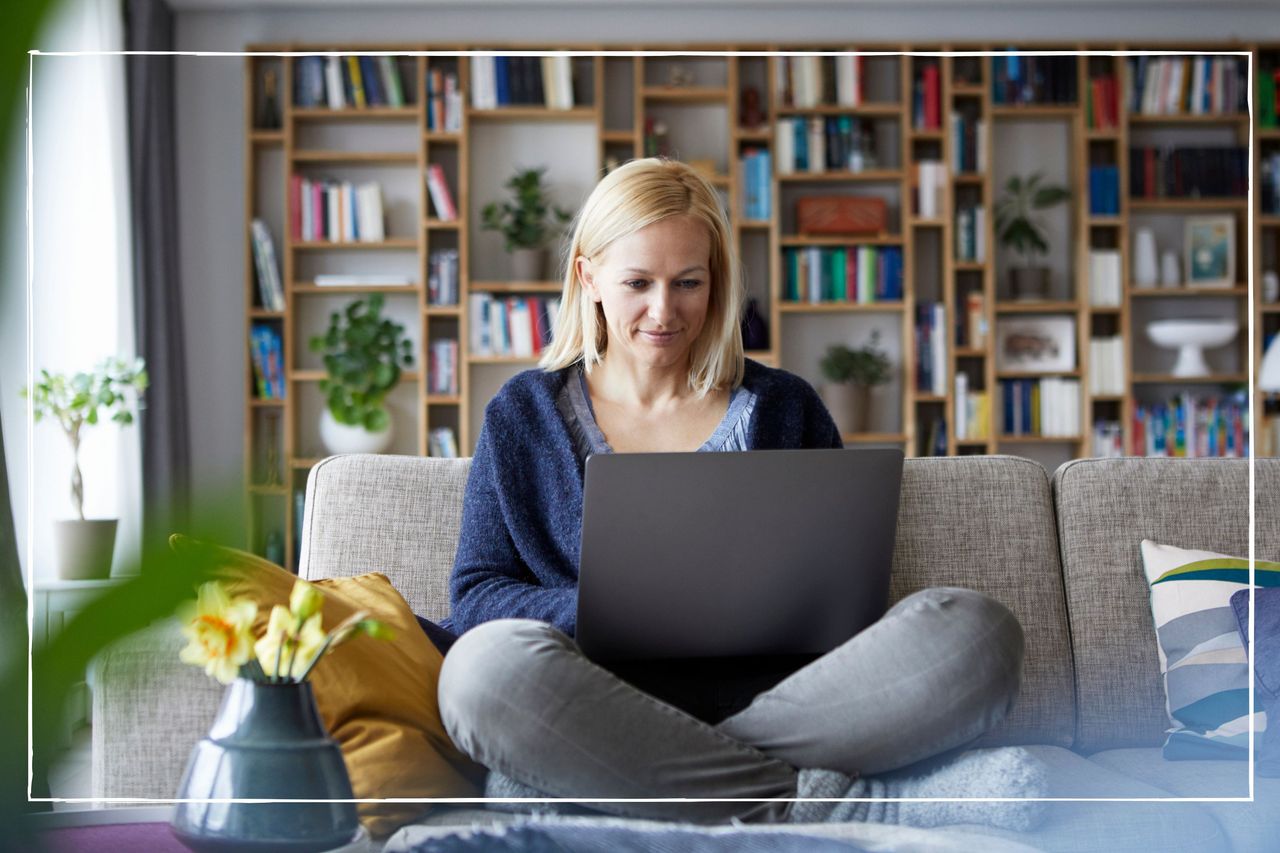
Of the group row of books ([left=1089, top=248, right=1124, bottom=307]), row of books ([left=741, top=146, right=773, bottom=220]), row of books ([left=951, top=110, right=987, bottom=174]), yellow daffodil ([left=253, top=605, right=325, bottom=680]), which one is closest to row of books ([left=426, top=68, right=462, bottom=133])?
row of books ([left=741, top=146, right=773, bottom=220])

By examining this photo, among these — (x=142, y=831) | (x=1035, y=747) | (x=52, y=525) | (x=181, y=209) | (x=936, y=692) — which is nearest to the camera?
(x=142, y=831)

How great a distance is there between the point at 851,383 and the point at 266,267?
2131mm

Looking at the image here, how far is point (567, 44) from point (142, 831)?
3.84 m

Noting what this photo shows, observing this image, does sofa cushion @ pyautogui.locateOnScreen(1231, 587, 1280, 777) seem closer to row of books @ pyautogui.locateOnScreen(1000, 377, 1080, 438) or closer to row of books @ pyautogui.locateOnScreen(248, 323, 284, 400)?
row of books @ pyautogui.locateOnScreen(1000, 377, 1080, 438)

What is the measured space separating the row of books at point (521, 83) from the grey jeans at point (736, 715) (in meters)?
3.45

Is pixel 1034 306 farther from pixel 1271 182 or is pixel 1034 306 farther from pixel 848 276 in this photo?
pixel 1271 182

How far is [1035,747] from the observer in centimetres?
158

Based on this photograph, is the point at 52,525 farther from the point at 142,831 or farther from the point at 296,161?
the point at 296,161

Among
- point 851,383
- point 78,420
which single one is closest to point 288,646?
point 78,420

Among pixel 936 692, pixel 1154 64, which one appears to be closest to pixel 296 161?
pixel 1154 64

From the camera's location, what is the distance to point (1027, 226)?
4.32m

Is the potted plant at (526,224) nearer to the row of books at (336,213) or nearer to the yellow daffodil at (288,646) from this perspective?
the row of books at (336,213)

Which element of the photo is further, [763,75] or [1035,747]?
[763,75]

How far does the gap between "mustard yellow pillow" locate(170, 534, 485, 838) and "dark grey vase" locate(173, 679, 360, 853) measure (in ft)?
1.20
